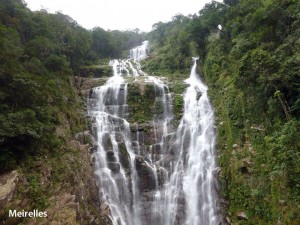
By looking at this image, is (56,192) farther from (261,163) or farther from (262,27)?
(262,27)

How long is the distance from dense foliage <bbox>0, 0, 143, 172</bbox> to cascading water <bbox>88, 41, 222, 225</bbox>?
349cm

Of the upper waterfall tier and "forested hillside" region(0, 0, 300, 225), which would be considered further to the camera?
the upper waterfall tier

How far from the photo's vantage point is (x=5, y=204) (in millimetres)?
11227

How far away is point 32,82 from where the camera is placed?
14734 millimetres

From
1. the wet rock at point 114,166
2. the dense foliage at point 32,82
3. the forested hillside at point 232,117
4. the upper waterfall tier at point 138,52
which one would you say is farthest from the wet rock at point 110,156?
the upper waterfall tier at point 138,52

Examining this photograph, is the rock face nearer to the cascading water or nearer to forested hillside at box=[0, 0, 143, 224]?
the cascading water

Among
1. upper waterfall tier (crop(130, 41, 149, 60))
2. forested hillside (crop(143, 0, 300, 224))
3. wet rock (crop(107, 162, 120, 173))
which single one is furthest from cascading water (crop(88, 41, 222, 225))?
upper waterfall tier (crop(130, 41, 149, 60))

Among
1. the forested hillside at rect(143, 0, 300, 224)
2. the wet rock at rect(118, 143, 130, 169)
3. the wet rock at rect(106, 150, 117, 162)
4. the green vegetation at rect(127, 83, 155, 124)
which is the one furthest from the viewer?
the green vegetation at rect(127, 83, 155, 124)

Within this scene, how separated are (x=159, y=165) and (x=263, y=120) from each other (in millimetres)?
7473

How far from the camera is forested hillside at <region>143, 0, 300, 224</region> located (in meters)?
12.5

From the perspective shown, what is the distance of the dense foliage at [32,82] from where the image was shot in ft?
44.2

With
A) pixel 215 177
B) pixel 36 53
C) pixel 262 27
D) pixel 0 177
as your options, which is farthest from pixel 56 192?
pixel 262 27

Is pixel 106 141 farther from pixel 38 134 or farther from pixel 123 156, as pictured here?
pixel 38 134

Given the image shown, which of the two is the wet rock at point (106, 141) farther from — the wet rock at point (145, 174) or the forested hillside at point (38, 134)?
the wet rock at point (145, 174)
